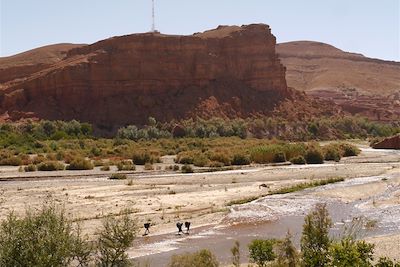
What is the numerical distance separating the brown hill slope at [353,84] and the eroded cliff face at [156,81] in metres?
30.8

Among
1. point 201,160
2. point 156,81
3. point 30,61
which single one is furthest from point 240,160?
point 30,61

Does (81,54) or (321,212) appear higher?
(81,54)

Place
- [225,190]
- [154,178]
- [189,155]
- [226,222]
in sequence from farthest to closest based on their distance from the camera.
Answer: [189,155]
[154,178]
[225,190]
[226,222]

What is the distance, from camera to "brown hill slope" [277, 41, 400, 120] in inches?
5054

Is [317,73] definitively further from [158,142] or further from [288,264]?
[288,264]

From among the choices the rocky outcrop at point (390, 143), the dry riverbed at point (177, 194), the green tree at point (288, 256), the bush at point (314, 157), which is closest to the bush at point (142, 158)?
the dry riverbed at point (177, 194)

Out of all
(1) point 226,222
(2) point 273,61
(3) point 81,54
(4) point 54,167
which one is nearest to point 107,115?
(3) point 81,54

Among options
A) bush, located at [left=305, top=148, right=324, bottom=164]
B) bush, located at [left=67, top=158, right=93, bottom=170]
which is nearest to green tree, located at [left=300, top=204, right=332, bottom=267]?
bush, located at [left=67, top=158, right=93, bottom=170]

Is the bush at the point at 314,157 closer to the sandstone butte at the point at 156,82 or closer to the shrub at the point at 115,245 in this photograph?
the sandstone butte at the point at 156,82

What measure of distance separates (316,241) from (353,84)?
15594 cm

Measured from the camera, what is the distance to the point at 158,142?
232 ft

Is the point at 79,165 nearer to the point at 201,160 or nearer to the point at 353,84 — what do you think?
the point at 201,160

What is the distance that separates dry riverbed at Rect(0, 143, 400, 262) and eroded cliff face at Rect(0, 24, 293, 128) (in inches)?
1776

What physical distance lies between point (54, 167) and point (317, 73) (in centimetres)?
14522
